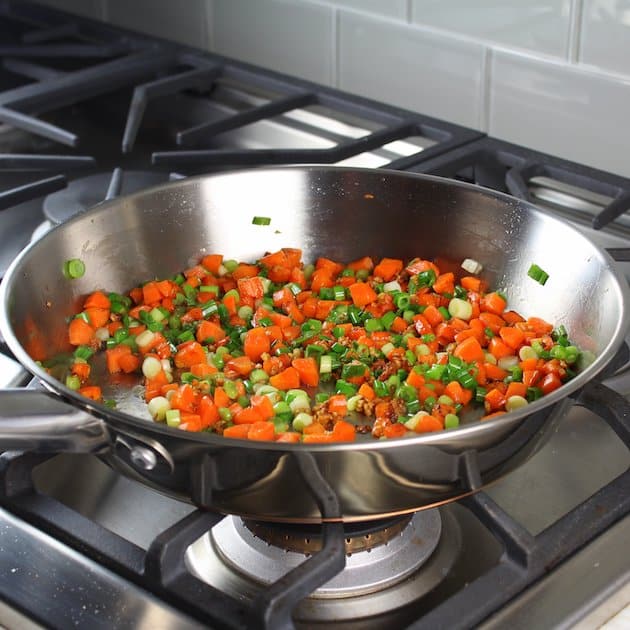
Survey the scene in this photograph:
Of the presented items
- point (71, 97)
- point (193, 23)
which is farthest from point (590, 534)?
point (193, 23)

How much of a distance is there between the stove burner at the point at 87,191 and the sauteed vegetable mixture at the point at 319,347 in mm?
222

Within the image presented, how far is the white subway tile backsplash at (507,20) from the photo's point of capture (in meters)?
1.17

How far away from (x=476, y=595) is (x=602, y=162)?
66 centimetres

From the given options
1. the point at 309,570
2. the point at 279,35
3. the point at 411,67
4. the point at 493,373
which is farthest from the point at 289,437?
the point at 279,35

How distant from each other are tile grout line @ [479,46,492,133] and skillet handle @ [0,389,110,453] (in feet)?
2.53

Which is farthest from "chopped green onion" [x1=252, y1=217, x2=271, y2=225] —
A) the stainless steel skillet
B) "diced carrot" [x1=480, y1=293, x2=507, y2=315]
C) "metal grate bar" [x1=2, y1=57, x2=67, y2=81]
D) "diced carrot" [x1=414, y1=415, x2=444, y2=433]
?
"metal grate bar" [x1=2, y1=57, x2=67, y2=81]

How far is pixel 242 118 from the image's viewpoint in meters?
1.29

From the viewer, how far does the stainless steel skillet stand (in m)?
0.64

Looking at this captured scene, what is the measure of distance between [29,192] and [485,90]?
1.79 ft

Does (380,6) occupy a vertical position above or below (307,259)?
above

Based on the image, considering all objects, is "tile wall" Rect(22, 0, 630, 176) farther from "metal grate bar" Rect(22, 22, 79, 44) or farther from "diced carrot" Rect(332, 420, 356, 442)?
"diced carrot" Rect(332, 420, 356, 442)

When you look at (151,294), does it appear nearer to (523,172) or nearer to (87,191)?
(87,191)

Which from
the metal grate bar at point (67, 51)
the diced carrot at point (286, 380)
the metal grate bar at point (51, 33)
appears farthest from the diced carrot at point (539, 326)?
the metal grate bar at point (51, 33)

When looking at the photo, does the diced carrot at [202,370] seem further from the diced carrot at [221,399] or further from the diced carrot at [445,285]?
Answer: the diced carrot at [445,285]
